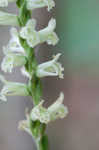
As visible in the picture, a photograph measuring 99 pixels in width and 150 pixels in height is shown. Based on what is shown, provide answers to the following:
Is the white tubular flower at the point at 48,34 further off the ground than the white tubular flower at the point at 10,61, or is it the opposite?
the white tubular flower at the point at 48,34

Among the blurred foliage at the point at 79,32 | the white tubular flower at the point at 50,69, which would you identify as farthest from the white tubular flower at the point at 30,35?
the blurred foliage at the point at 79,32

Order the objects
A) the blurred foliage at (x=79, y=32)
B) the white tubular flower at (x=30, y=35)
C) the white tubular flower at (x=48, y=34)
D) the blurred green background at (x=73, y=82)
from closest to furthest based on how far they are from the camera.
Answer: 1. the white tubular flower at (x=30, y=35)
2. the white tubular flower at (x=48, y=34)
3. the blurred green background at (x=73, y=82)
4. the blurred foliage at (x=79, y=32)

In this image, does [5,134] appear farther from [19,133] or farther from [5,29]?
[5,29]

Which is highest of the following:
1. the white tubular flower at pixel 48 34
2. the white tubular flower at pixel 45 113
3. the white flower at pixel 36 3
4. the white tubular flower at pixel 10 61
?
the white flower at pixel 36 3

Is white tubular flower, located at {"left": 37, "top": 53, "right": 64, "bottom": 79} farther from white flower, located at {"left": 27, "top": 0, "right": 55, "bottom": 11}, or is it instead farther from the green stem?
white flower, located at {"left": 27, "top": 0, "right": 55, "bottom": 11}

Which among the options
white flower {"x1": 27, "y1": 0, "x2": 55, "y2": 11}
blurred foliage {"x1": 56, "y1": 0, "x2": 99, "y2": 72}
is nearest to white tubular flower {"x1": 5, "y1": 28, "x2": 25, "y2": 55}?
white flower {"x1": 27, "y1": 0, "x2": 55, "y2": 11}

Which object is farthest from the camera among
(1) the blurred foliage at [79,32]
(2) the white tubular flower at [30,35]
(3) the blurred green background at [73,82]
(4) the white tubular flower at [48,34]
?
(1) the blurred foliage at [79,32]

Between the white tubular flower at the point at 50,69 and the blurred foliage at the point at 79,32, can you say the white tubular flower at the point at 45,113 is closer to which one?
the white tubular flower at the point at 50,69
